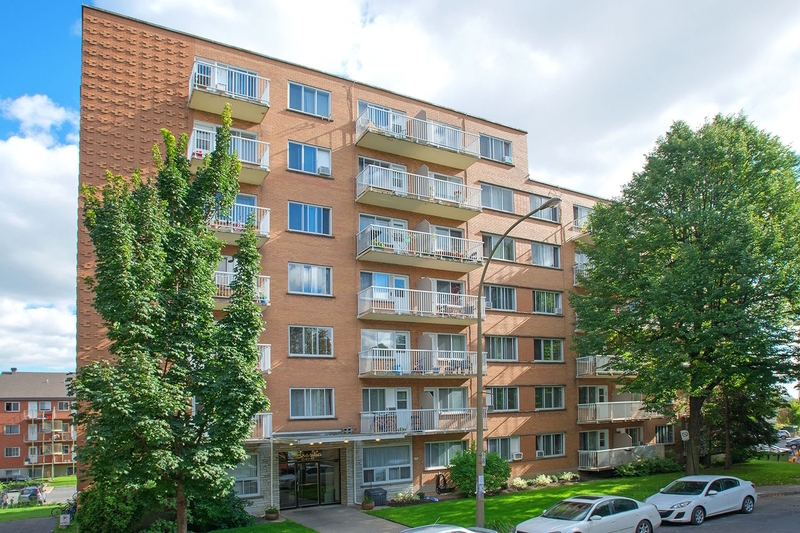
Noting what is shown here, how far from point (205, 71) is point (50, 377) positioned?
63.4 metres

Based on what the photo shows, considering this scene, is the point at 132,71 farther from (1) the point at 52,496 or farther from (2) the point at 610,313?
(1) the point at 52,496

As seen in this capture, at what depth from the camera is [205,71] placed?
2447cm

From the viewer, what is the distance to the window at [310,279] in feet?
83.0

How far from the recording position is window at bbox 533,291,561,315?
33344 millimetres

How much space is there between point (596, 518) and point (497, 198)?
1964 cm

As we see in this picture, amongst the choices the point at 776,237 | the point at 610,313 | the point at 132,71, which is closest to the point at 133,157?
the point at 132,71

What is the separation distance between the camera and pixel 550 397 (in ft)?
107

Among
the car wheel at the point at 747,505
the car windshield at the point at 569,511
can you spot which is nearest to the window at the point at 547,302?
the car wheel at the point at 747,505

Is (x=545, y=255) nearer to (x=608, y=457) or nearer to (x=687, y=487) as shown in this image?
(x=608, y=457)

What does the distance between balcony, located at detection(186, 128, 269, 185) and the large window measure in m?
13.9

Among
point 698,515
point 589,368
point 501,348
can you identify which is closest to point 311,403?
point 501,348

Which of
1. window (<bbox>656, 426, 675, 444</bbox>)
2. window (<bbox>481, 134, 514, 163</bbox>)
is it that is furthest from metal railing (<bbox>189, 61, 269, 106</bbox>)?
window (<bbox>656, 426, 675, 444</bbox>)

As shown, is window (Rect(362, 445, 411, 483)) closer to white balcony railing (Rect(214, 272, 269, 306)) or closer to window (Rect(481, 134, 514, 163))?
white balcony railing (Rect(214, 272, 269, 306))

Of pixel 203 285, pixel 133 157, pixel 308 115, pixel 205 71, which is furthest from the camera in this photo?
pixel 308 115
